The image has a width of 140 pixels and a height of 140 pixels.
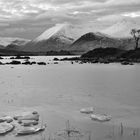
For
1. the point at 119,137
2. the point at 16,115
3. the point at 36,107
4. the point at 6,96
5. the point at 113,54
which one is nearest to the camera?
the point at 119,137

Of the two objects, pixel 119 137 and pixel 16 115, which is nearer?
pixel 119 137

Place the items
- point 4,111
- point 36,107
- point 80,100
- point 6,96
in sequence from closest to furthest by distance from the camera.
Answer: point 4,111 < point 36,107 < point 80,100 < point 6,96

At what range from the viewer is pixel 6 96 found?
66.6 feet

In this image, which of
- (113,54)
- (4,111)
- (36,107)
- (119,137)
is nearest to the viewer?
(119,137)

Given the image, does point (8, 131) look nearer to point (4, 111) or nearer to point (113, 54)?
point (4, 111)

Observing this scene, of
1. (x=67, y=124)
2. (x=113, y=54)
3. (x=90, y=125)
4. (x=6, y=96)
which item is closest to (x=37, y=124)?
(x=67, y=124)

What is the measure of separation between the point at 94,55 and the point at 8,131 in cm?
8214

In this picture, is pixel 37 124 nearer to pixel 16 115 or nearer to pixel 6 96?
pixel 16 115

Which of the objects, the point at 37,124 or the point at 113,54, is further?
the point at 113,54

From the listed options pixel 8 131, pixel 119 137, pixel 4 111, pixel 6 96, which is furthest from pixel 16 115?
pixel 6 96

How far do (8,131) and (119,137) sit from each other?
4.05 metres

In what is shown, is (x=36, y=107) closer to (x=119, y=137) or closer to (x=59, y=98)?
(x=59, y=98)

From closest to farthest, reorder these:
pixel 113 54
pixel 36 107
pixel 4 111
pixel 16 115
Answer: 1. pixel 16 115
2. pixel 4 111
3. pixel 36 107
4. pixel 113 54

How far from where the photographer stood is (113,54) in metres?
88.4
